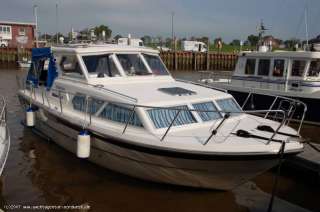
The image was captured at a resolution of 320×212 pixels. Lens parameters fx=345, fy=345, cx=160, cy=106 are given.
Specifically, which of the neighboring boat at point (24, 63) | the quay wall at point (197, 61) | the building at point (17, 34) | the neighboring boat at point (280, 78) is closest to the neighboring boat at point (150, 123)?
the neighboring boat at point (280, 78)

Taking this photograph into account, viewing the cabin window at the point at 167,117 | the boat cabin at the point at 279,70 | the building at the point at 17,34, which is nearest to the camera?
the cabin window at the point at 167,117

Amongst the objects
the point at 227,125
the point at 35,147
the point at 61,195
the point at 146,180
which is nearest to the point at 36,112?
the point at 35,147

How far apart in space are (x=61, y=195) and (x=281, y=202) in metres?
4.36

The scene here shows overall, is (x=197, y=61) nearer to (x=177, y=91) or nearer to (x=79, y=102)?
(x=79, y=102)

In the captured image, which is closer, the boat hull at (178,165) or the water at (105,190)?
the boat hull at (178,165)

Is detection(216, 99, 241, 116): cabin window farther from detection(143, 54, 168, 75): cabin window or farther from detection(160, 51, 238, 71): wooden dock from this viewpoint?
detection(160, 51, 238, 71): wooden dock

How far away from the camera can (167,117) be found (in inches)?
259

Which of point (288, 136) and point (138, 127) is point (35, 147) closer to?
point (138, 127)

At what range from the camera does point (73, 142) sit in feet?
26.6

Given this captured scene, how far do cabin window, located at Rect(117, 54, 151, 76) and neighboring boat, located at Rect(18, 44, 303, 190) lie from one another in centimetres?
3

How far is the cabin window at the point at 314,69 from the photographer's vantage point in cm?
1213

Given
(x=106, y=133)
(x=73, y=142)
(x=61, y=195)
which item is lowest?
(x=61, y=195)

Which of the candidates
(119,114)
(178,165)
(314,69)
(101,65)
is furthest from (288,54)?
(178,165)

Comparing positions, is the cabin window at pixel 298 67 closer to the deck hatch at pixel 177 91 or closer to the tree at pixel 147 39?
the deck hatch at pixel 177 91
